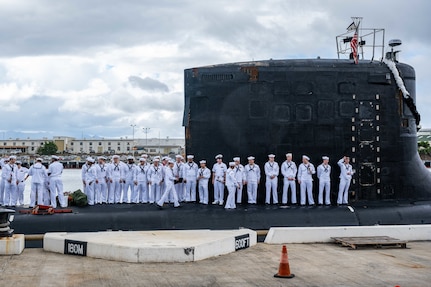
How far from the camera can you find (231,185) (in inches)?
633

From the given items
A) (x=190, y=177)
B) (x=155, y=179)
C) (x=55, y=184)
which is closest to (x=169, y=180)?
(x=190, y=177)

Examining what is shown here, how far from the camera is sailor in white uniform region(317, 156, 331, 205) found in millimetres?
15883

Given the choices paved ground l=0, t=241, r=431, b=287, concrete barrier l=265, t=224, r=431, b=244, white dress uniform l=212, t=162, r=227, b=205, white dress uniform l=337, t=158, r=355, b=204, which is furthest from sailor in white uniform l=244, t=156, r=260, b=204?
paved ground l=0, t=241, r=431, b=287

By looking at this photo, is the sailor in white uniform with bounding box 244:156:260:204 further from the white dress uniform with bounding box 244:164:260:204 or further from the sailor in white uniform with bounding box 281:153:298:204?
the sailor in white uniform with bounding box 281:153:298:204

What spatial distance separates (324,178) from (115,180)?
644cm

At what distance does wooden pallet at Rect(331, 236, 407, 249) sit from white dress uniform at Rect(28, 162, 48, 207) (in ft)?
28.0

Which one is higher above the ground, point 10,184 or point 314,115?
point 314,115

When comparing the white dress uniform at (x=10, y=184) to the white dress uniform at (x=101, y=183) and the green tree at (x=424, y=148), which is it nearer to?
the white dress uniform at (x=101, y=183)

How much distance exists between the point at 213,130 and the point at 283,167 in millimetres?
2265

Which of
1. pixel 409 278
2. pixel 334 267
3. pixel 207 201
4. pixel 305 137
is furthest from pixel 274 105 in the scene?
pixel 409 278

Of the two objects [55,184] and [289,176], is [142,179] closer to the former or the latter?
[55,184]

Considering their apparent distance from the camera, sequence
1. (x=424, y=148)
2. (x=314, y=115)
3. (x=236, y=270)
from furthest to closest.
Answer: (x=424, y=148) < (x=314, y=115) < (x=236, y=270)

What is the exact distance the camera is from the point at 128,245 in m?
11.1

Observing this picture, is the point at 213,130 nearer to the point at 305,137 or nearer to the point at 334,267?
the point at 305,137
